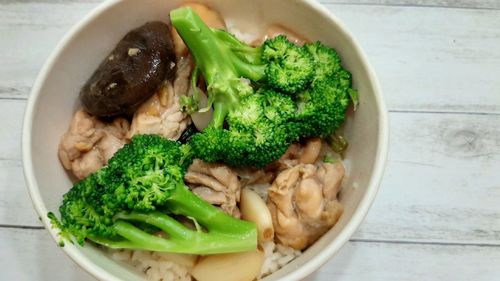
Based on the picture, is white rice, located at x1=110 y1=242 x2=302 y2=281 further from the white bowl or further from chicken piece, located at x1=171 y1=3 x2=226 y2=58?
chicken piece, located at x1=171 y1=3 x2=226 y2=58

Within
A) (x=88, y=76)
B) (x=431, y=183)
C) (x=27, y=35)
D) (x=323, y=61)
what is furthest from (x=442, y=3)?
(x=27, y=35)

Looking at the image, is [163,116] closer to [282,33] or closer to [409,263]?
[282,33]

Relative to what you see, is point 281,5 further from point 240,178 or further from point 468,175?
point 468,175

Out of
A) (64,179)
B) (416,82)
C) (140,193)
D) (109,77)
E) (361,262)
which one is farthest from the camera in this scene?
Answer: (416,82)

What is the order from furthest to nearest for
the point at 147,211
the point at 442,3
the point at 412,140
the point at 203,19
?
the point at 442,3
the point at 412,140
the point at 203,19
the point at 147,211

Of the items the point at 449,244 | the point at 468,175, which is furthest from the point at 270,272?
the point at 468,175

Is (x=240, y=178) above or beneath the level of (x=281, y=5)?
beneath

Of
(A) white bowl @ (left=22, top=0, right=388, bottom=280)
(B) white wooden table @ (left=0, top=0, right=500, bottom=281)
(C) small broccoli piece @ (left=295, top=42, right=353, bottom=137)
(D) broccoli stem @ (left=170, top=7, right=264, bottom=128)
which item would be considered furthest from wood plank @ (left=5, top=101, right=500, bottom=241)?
(D) broccoli stem @ (left=170, top=7, right=264, bottom=128)
